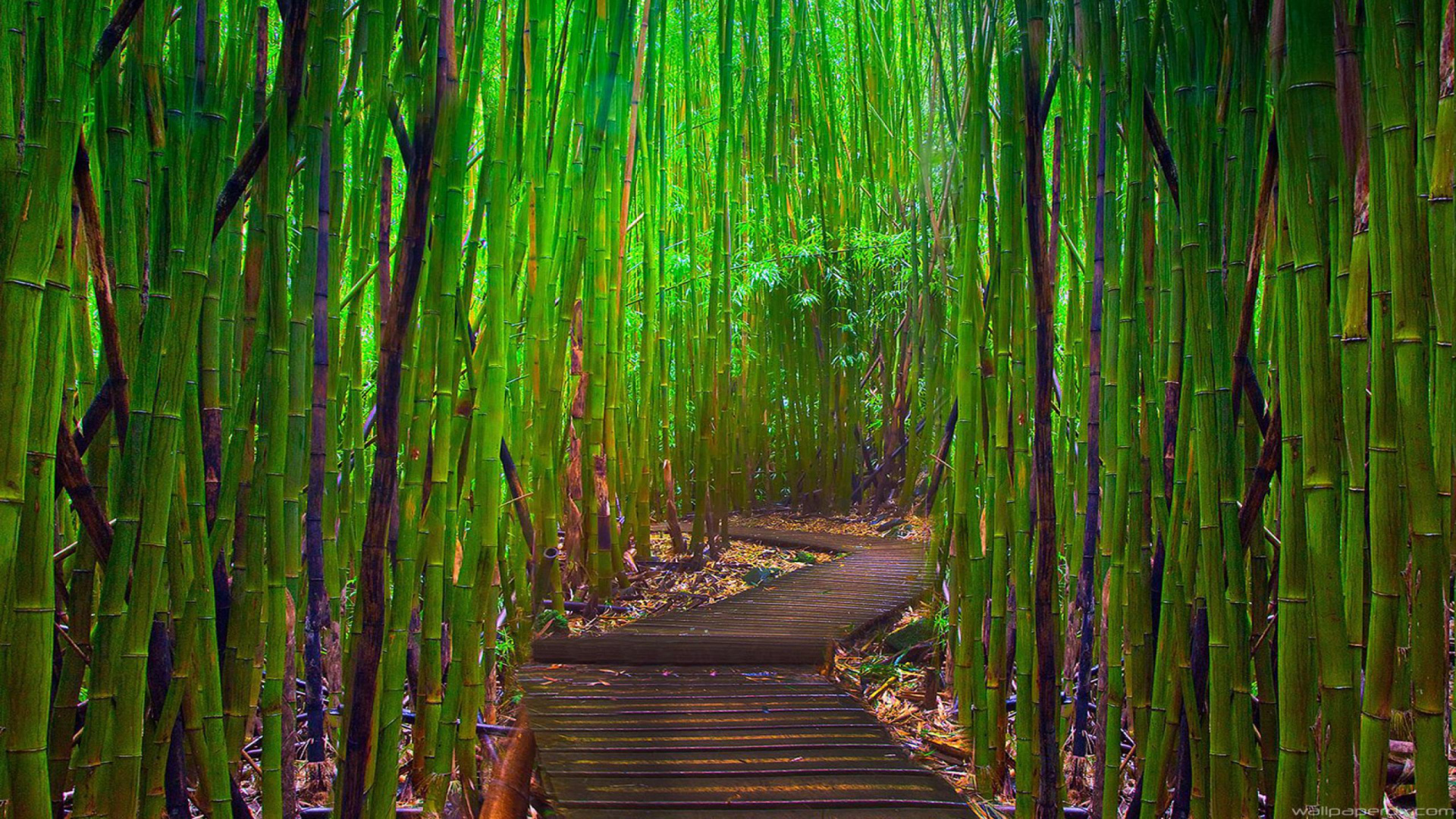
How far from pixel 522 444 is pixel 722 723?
27.8 inches

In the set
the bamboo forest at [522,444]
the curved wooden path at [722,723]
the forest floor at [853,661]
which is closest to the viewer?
the bamboo forest at [522,444]

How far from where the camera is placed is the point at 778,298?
3869 mm

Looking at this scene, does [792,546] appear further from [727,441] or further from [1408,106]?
[1408,106]

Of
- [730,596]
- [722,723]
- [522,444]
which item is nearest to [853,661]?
[730,596]

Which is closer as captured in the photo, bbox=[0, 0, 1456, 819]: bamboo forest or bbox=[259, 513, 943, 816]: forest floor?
bbox=[0, 0, 1456, 819]: bamboo forest

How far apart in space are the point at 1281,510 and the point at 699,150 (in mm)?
2892

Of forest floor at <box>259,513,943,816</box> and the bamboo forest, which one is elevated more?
the bamboo forest

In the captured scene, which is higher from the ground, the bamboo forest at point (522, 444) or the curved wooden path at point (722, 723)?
the bamboo forest at point (522, 444)

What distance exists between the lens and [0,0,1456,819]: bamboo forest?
0.65m

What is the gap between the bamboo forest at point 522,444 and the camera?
2.14ft

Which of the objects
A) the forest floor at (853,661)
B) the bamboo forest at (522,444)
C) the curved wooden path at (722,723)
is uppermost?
the bamboo forest at (522,444)

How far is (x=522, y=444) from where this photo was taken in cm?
178

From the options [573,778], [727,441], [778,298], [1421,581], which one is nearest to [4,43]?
[573,778]

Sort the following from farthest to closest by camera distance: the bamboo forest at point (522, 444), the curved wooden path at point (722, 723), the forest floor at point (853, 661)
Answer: the forest floor at point (853, 661), the curved wooden path at point (722, 723), the bamboo forest at point (522, 444)
